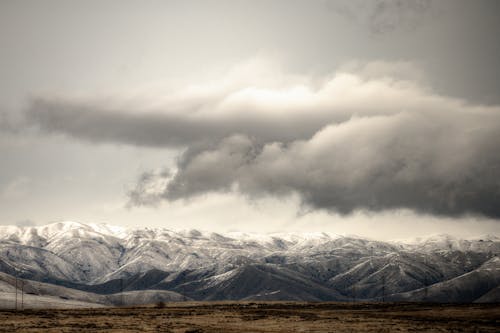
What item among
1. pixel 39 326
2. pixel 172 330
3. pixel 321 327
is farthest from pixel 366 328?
pixel 39 326

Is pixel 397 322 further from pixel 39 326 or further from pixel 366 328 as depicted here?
pixel 39 326

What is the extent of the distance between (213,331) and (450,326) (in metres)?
47.6

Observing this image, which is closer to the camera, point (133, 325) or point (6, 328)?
point (6, 328)

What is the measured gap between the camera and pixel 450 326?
11631 cm

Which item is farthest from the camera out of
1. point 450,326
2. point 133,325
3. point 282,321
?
point 282,321

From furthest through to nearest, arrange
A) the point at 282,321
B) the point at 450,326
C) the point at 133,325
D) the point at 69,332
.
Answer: the point at 282,321 < the point at 133,325 < the point at 450,326 < the point at 69,332

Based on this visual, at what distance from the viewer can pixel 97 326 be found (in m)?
123

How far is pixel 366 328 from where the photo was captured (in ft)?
376

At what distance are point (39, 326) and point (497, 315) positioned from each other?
108969 millimetres

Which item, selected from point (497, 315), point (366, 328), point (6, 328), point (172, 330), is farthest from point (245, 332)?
point (497, 315)

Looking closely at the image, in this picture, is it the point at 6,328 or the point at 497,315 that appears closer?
the point at 6,328

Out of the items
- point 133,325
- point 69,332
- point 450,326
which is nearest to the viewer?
point 69,332

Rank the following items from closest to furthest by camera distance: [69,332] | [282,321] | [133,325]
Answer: [69,332] < [133,325] < [282,321]

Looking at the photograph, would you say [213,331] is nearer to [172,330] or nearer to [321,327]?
[172,330]
